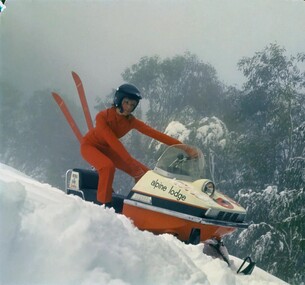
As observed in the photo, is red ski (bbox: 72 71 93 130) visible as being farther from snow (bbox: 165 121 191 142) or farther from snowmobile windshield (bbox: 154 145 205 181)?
snow (bbox: 165 121 191 142)

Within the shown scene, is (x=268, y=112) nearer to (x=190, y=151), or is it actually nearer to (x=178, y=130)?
(x=178, y=130)

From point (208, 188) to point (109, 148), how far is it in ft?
2.84

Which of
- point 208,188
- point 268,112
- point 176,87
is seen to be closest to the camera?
point 208,188

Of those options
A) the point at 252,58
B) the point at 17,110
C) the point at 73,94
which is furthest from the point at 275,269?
the point at 17,110

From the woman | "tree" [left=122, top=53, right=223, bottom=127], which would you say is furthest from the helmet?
"tree" [left=122, top=53, right=223, bottom=127]

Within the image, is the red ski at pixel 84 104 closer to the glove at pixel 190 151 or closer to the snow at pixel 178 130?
the glove at pixel 190 151

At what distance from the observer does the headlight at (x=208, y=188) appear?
270 centimetres

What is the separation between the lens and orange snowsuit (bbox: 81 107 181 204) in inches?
118

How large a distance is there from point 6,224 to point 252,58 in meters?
7.31

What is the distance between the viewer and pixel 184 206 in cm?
258

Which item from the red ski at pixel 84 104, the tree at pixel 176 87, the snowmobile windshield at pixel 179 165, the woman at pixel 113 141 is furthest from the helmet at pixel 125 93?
the tree at pixel 176 87

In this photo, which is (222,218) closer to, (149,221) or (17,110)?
(149,221)

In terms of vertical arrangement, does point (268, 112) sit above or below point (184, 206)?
above

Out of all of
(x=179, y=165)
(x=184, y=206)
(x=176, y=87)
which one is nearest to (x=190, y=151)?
(x=179, y=165)
